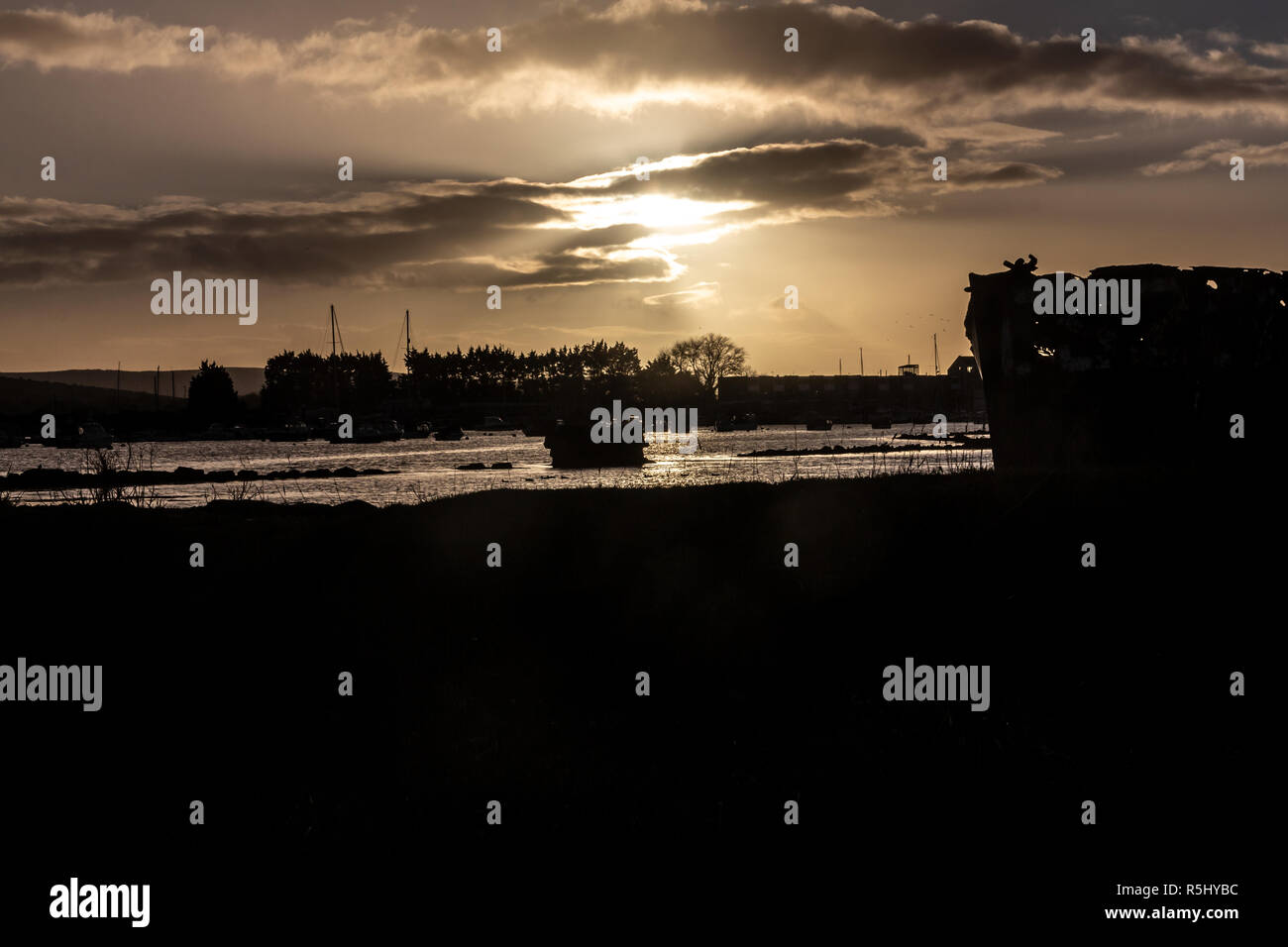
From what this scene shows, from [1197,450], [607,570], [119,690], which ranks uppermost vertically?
[1197,450]

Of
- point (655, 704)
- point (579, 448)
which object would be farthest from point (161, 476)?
point (655, 704)

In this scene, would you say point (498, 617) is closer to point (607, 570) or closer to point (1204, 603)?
point (607, 570)

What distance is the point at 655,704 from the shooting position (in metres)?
9.55

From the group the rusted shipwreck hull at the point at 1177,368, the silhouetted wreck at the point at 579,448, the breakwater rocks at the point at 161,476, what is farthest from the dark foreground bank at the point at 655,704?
the silhouetted wreck at the point at 579,448

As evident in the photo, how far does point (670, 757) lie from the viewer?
8.48 m

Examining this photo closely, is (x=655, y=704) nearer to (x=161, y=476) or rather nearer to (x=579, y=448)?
(x=161, y=476)

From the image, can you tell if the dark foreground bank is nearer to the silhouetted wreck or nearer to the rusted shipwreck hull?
the rusted shipwreck hull

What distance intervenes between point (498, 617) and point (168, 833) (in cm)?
434

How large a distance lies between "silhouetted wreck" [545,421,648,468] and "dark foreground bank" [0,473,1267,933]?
2938 inches

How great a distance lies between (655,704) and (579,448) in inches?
3201

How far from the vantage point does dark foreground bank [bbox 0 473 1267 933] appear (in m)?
6.96

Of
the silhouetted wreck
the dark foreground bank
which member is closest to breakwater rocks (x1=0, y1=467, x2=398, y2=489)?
the silhouetted wreck
